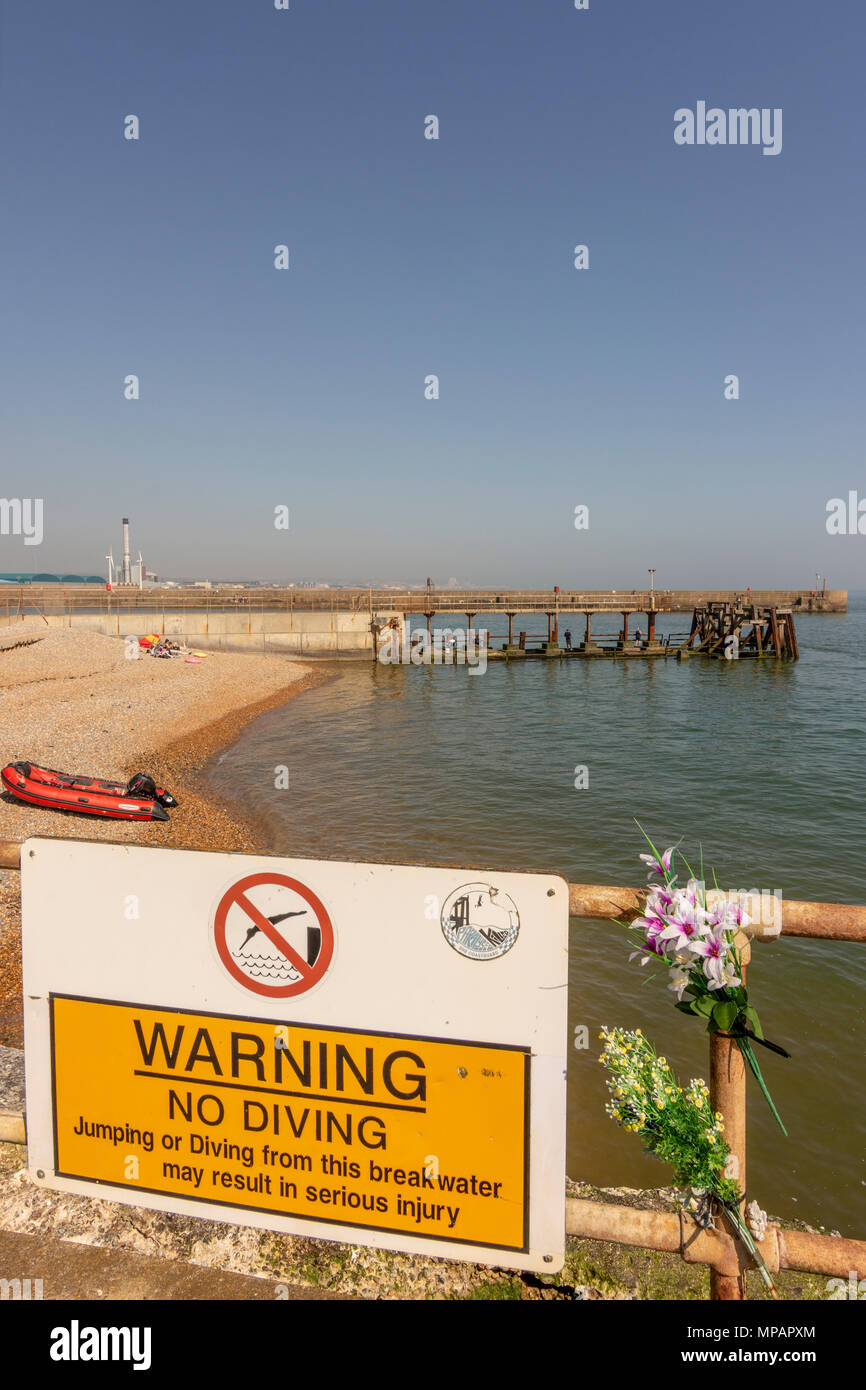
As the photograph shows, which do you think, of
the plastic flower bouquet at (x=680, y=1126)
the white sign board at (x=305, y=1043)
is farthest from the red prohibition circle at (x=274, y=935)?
the plastic flower bouquet at (x=680, y=1126)

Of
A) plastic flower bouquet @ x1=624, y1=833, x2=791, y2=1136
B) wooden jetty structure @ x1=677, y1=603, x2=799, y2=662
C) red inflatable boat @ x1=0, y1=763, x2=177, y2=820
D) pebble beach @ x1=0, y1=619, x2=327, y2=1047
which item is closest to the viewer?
plastic flower bouquet @ x1=624, y1=833, x2=791, y2=1136

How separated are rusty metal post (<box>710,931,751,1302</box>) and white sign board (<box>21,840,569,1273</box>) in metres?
0.50

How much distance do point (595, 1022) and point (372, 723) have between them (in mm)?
21013

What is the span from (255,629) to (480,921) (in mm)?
49986

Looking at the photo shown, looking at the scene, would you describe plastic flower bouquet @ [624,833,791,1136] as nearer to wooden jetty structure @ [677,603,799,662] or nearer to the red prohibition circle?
the red prohibition circle

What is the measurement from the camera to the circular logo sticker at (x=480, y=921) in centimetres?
205

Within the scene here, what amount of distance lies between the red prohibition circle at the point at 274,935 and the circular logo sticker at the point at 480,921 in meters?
0.38

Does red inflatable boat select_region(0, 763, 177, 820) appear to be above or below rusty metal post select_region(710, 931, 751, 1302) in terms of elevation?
below

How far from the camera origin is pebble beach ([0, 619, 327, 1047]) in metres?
13.0

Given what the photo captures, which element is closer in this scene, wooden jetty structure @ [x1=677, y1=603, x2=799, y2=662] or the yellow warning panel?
the yellow warning panel

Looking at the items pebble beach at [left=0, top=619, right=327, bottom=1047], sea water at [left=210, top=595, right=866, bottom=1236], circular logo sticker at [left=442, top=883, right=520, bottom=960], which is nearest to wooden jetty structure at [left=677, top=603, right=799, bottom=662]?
sea water at [left=210, top=595, right=866, bottom=1236]

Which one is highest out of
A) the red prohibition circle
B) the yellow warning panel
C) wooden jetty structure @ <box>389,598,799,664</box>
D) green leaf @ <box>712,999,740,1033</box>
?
wooden jetty structure @ <box>389,598,799,664</box>

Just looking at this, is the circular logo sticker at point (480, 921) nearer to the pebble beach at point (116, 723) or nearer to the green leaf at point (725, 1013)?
the green leaf at point (725, 1013)
